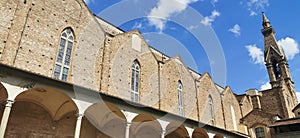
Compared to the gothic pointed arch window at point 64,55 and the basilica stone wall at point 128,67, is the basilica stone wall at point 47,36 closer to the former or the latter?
the gothic pointed arch window at point 64,55

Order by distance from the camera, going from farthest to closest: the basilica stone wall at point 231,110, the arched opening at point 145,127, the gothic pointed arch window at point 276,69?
the gothic pointed arch window at point 276,69 → the basilica stone wall at point 231,110 → the arched opening at point 145,127

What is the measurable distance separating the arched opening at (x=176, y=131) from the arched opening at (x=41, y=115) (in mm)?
5341

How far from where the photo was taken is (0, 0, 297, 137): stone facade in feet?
30.9

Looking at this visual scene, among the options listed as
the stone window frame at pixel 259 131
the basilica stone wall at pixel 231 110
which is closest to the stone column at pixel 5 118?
the basilica stone wall at pixel 231 110

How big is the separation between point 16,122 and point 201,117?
15.3 m

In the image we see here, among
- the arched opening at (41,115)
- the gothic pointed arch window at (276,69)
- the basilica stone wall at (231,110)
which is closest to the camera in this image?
the arched opening at (41,115)

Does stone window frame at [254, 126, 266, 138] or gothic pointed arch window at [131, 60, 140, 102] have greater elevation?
gothic pointed arch window at [131, 60, 140, 102]

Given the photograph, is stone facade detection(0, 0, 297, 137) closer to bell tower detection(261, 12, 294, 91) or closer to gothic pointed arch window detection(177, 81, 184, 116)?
gothic pointed arch window detection(177, 81, 184, 116)

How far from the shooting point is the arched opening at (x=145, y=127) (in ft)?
39.2

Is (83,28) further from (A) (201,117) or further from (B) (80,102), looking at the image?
(A) (201,117)

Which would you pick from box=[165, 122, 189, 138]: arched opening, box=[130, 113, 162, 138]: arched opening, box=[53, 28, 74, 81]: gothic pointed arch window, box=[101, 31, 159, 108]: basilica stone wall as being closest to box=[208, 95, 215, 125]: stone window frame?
box=[101, 31, 159, 108]: basilica stone wall

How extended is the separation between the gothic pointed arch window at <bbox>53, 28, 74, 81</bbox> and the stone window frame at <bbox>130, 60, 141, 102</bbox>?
464 cm

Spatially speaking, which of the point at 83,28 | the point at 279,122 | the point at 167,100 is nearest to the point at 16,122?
the point at 83,28

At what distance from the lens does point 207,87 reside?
936 inches
